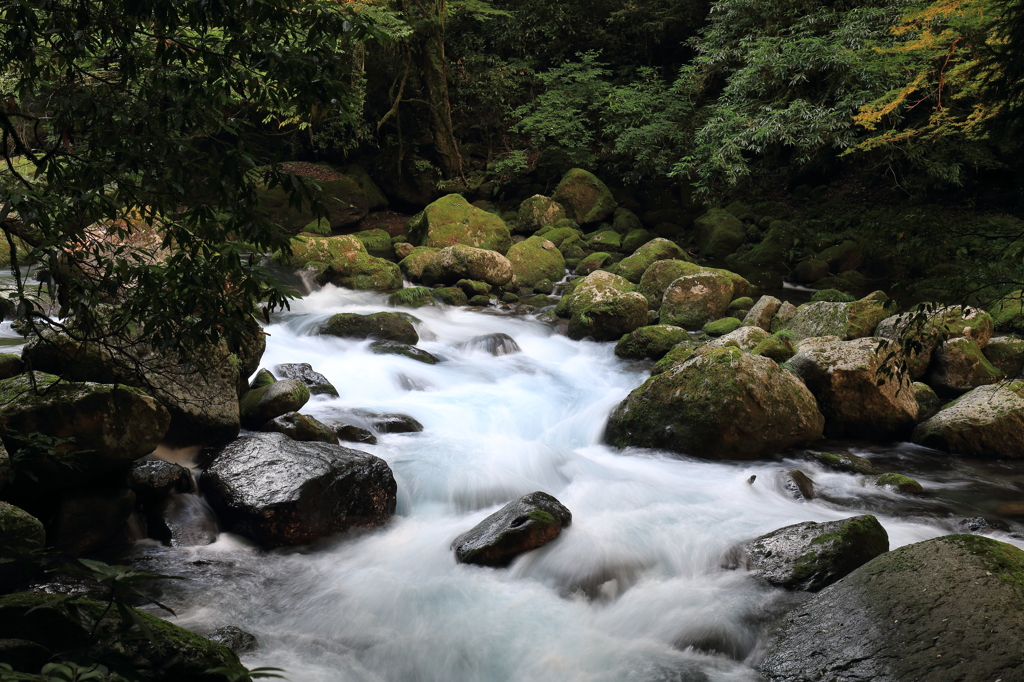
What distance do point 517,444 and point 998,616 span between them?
179 inches

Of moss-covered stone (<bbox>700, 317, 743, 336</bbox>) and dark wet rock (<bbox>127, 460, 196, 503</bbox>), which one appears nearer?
dark wet rock (<bbox>127, 460, 196, 503</bbox>)

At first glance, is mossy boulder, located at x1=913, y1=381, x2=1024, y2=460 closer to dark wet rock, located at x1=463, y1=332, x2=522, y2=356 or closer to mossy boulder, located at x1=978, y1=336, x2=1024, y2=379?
mossy boulder, located at x1=978, y1=336, x2=1024, y2=379

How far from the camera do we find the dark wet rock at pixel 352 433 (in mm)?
6340

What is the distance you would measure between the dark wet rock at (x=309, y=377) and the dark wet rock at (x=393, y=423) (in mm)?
706

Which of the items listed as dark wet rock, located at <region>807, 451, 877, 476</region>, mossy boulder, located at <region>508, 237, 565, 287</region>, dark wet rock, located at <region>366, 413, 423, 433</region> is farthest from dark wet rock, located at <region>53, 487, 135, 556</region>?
mossy boulder, located at <region>508, 237, 565, 287</region>

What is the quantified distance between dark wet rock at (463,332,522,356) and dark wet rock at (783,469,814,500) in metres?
5.34

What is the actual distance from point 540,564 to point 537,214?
47.1 feet

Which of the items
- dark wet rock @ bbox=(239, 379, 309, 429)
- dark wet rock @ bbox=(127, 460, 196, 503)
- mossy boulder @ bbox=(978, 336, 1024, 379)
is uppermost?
mossy boulder @ bbox=(978, 336, 1024, 379)

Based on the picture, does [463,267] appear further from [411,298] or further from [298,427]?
[298,427]

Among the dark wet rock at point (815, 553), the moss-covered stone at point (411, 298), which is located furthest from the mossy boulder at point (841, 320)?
the moss-covered stone at point (411, 298)

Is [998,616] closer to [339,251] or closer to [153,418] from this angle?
[153,418]

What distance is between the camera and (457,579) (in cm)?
454

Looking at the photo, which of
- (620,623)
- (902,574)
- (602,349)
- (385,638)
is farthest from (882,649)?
(602,349)

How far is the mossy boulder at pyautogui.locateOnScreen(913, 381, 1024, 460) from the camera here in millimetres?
6344
